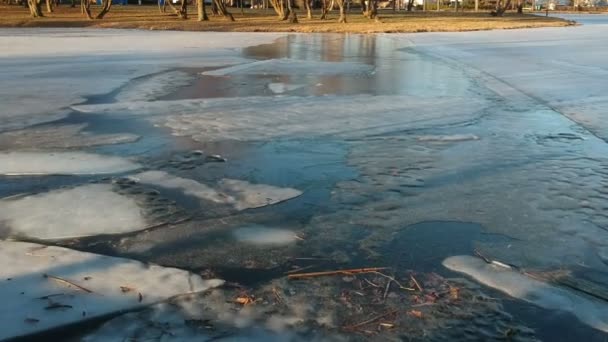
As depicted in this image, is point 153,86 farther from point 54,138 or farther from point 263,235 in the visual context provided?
point 263,235

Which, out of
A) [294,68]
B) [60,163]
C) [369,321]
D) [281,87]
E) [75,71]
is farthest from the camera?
[294,68]

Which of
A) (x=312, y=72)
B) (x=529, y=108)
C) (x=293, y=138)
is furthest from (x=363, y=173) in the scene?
(x=312, y=72)

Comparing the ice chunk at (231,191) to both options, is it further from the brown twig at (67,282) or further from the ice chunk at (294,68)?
the ice chunk at (294,68)

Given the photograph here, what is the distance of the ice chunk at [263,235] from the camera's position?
3711mm

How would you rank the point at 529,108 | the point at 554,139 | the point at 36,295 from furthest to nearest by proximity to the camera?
the point at 529,108, the point at 554,139, the point at 36,295

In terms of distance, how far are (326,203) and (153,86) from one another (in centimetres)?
693

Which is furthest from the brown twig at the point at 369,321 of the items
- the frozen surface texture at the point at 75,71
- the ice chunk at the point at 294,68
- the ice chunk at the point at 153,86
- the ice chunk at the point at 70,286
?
the ice chunk at the point at 294,68

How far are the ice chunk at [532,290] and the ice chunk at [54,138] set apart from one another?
13.5 ft

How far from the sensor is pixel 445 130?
680cm

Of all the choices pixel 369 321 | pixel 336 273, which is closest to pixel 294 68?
pixel 336 273

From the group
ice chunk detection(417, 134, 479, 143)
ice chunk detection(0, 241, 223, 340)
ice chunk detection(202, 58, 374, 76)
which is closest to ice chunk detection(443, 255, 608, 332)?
ice chunk detection(0, 241, 223, 340)

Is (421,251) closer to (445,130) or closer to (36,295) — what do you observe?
(36,295)

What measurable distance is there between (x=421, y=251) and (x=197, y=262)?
1.24 metres

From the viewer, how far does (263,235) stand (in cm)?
380
